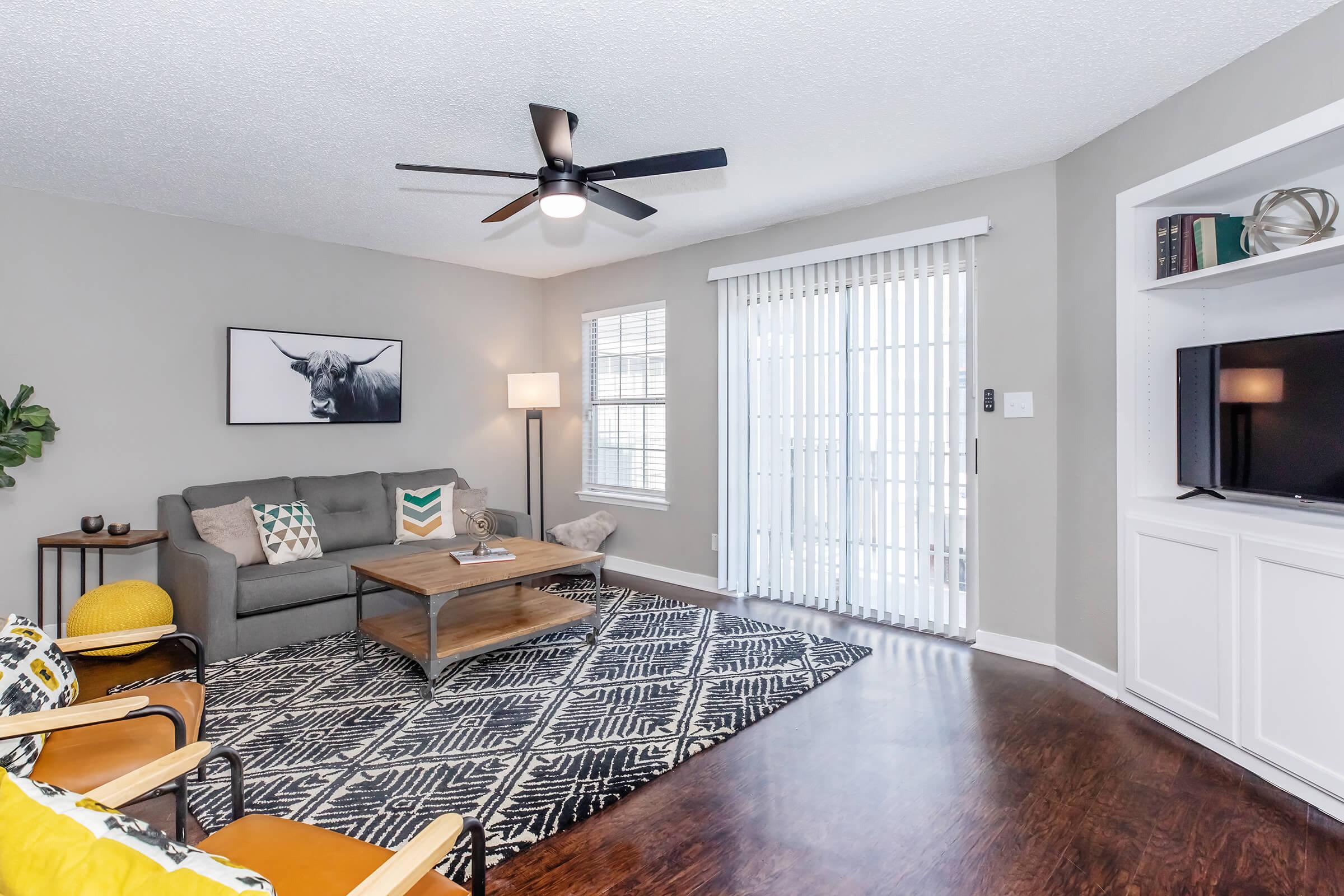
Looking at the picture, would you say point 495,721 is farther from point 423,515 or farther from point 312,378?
point 312,378

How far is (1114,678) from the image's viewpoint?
3121 millimetres

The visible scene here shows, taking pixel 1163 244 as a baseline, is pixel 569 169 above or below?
above

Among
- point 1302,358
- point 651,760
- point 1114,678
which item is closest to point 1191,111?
point 1302,358

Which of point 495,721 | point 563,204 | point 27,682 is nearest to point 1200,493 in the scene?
point 563,204

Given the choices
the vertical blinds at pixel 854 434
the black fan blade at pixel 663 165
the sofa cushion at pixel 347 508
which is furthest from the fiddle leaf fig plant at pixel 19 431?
the vertical blinds at pixel 854 434

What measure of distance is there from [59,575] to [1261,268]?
5.78 metres

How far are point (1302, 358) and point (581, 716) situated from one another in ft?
9.96

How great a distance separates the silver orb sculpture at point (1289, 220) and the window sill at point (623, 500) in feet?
12.4

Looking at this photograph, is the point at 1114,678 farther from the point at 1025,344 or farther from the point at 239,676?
the point at 239,676

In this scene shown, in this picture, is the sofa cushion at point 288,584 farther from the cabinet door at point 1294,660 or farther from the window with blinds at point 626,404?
the cabinet door at point 1294,660

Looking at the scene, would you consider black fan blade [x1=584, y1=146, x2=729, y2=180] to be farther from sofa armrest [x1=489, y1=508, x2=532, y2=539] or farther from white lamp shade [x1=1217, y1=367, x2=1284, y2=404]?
sofa armrest [x1=489, y1=508, x2=532, y2=539]

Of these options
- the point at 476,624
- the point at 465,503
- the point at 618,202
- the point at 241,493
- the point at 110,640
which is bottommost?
the point at 476,624

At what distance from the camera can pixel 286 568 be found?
12.9 ft

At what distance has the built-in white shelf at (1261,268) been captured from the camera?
2.29 m
